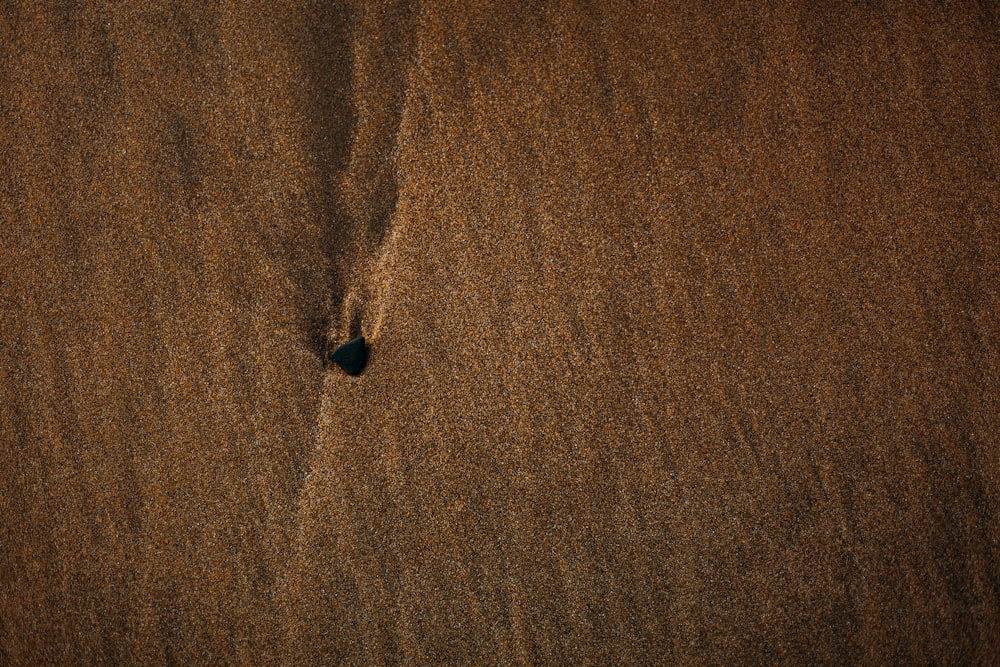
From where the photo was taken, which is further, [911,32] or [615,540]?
[911,32]

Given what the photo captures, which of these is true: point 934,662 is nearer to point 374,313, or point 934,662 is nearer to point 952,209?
point 952,209

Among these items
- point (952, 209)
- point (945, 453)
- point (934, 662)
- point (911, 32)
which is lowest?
point (934, 662)

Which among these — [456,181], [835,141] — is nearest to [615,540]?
[456,181]
